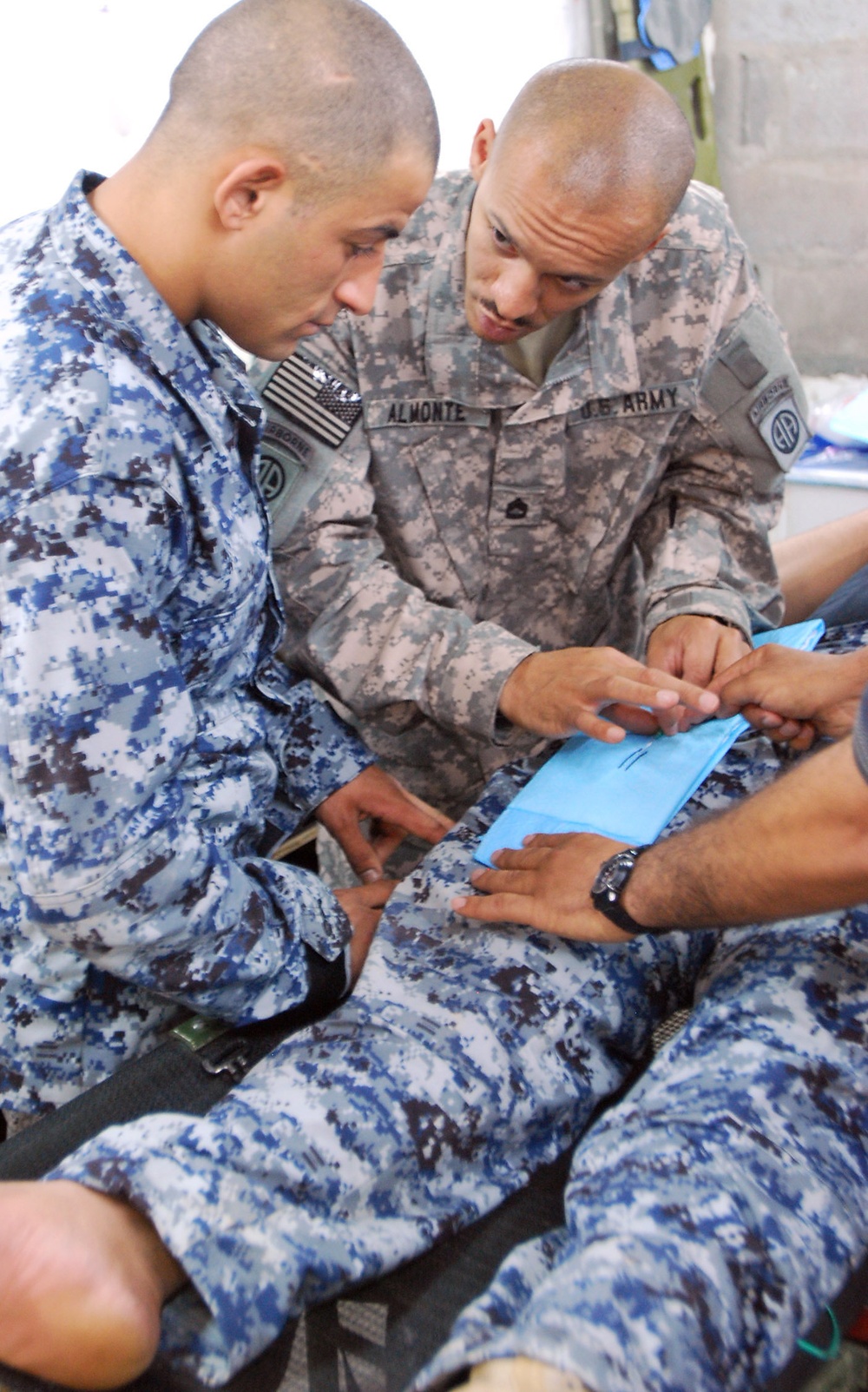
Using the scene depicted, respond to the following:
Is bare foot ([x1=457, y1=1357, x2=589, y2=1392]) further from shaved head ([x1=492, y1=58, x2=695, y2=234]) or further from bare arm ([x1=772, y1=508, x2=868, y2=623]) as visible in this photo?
bare arm ([x1=772, y1=508, x2=868, y2=623])

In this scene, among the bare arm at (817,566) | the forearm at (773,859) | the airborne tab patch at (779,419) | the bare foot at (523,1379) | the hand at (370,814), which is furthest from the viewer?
the bare arm at (817,566)

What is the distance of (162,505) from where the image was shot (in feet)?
3.36

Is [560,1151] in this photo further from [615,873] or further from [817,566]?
[817,566]

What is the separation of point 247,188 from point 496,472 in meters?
0.80

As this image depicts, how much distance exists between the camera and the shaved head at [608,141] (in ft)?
4.48

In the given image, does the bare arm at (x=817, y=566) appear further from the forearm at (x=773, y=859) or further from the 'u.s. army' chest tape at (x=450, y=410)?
the forearm at (x=773, y=859)

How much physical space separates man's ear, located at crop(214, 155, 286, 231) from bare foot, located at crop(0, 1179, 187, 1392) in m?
0.84

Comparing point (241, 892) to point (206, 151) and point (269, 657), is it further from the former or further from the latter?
point (206, 151)

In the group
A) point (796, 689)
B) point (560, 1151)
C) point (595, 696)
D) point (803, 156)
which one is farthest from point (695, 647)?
point (803, 156)

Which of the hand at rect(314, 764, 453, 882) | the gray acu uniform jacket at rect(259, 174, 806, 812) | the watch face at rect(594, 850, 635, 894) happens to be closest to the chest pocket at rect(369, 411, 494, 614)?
the gray acu uniform jacket at rect(259, 174, 806, 812)

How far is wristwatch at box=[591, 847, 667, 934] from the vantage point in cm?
123

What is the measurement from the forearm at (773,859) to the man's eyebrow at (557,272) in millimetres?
681

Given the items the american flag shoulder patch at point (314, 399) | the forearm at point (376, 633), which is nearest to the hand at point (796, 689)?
the forearm at point (376, 633)

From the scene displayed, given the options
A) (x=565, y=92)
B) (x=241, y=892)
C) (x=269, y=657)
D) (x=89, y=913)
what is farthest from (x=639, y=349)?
(x=89, y=913)
